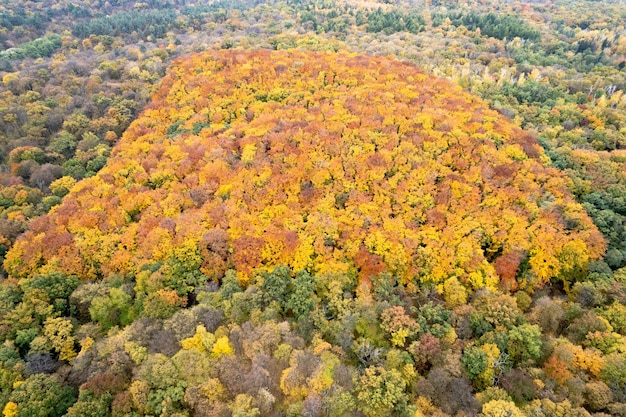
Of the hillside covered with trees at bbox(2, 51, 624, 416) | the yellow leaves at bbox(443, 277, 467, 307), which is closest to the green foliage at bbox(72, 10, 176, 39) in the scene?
the hillside covered with trees at bbox(2, 51, 624, 416)

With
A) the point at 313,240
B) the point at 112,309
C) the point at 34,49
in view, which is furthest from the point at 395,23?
the point at 112,309

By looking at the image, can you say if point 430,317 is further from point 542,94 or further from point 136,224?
point 542,94

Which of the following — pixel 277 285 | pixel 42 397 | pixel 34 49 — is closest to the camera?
pixel 42 397

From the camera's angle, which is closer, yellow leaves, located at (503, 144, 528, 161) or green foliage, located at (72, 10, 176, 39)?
yellow leaves, located at (503, 144, 528, 161)

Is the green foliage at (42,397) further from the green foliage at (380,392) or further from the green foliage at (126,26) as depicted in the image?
the green foliage at (126,26)

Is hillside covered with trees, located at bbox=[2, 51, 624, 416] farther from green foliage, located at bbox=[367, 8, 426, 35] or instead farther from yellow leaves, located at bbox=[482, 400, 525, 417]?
green foliage, located at bbox=[367, 8, 426, 35]

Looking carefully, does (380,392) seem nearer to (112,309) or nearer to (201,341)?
A: (201,341)

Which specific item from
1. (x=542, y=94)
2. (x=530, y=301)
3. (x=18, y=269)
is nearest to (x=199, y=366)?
(x=18, y=269)

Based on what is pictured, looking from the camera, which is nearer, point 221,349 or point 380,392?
point 380,392

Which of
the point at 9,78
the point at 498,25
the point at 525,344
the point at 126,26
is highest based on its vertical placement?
the point at 498,25
